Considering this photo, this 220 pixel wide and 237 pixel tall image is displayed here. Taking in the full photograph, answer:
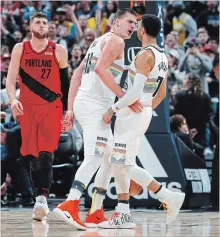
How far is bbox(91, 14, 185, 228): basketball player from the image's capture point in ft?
30.0

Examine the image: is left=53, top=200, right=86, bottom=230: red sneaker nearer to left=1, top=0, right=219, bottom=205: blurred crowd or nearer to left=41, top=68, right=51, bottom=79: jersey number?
left=41, top=68, right=51, bottom=79: jersey number

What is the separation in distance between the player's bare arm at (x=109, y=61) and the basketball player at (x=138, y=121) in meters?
0.19

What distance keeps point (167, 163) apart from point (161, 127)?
509 mm

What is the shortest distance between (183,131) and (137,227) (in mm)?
4948

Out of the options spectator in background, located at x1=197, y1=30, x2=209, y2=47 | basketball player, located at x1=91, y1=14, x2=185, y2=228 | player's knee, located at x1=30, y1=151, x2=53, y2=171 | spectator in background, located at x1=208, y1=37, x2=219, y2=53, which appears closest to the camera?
basketball player, located at x1=91, y1=14, x2=185, y2=228

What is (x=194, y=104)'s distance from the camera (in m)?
15.7

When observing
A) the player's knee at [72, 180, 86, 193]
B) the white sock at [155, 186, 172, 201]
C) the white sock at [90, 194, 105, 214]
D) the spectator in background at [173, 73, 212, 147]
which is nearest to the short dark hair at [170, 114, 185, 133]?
the spectator in background at [173, 73, 212, 147]

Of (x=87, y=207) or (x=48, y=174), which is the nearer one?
(x=48, y=174)

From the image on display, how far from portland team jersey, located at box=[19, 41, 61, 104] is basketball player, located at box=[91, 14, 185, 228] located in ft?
4.63

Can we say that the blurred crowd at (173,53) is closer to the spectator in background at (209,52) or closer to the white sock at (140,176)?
the spectator in background at (209,52)

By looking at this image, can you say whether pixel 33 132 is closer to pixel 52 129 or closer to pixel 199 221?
pixel 52 129

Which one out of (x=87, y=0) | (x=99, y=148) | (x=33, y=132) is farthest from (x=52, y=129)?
(x=87, y=0)

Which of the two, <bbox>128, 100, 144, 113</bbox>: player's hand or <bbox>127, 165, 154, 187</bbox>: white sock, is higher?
<bbox>128, 100, 144, 113</bbox>: player's hand

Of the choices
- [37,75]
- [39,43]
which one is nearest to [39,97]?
[37,75]
